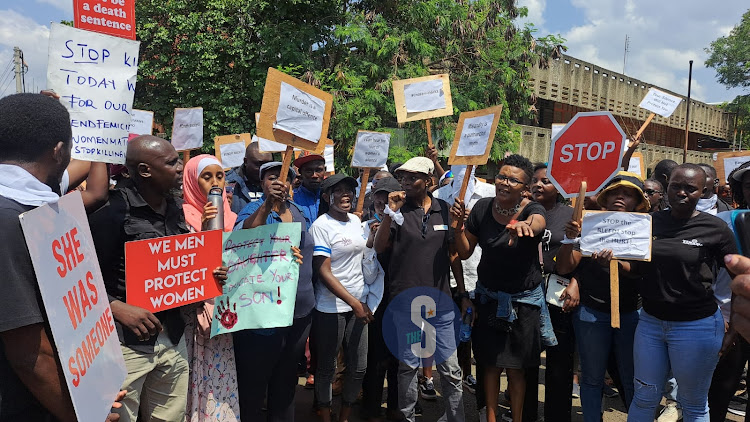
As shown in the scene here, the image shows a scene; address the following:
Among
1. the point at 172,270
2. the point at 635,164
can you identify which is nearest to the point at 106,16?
the point at 172,270

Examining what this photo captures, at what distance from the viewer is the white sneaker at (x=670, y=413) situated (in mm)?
4723

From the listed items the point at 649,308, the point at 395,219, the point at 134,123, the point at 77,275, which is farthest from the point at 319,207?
the point at 77,275

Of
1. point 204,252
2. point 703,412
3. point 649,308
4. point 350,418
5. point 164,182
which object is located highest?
point 164,182

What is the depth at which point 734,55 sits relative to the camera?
3478 centimetres

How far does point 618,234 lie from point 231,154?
16.0 feet

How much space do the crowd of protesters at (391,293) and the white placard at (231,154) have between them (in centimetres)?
174

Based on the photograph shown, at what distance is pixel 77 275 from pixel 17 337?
26 centimetres

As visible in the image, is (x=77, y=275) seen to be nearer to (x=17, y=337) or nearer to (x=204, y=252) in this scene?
(x=17, y=337)

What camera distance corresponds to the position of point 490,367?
4.16 meters

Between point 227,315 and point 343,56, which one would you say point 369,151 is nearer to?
point 227,315

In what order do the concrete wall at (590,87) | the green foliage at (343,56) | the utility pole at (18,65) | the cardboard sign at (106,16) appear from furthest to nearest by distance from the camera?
the concrete wall at (590,87), the utility pole at (18,65), the green foliage at (343,56), the cardboard sign at (106,16)

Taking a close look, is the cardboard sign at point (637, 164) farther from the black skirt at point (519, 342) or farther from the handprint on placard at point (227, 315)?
the handprint on placard at point (227, 315)

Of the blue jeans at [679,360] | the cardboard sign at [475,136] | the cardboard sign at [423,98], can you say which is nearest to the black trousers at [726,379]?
the blue jeans at [679,360]

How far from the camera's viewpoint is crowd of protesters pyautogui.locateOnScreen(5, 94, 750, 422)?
8.20 feet
